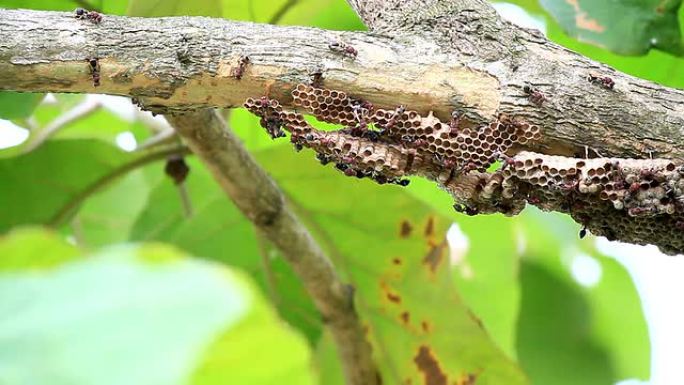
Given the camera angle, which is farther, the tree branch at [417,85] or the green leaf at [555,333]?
the green leaf at [555,333]

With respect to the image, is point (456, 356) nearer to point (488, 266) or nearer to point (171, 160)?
point (488, 266)

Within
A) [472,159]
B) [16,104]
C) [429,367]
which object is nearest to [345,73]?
[472,159]

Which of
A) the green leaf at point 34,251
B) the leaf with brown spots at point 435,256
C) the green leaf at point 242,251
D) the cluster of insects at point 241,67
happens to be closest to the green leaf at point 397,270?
the leaf with brown spots at point 435,256

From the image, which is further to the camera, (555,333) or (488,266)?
(555,333)

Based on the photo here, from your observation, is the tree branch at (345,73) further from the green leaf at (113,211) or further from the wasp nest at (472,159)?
the green leaf at (113,211)

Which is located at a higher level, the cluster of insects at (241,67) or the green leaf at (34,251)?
the cluster of insects at (241,67)

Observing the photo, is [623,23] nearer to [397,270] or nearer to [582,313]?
[397,270]
